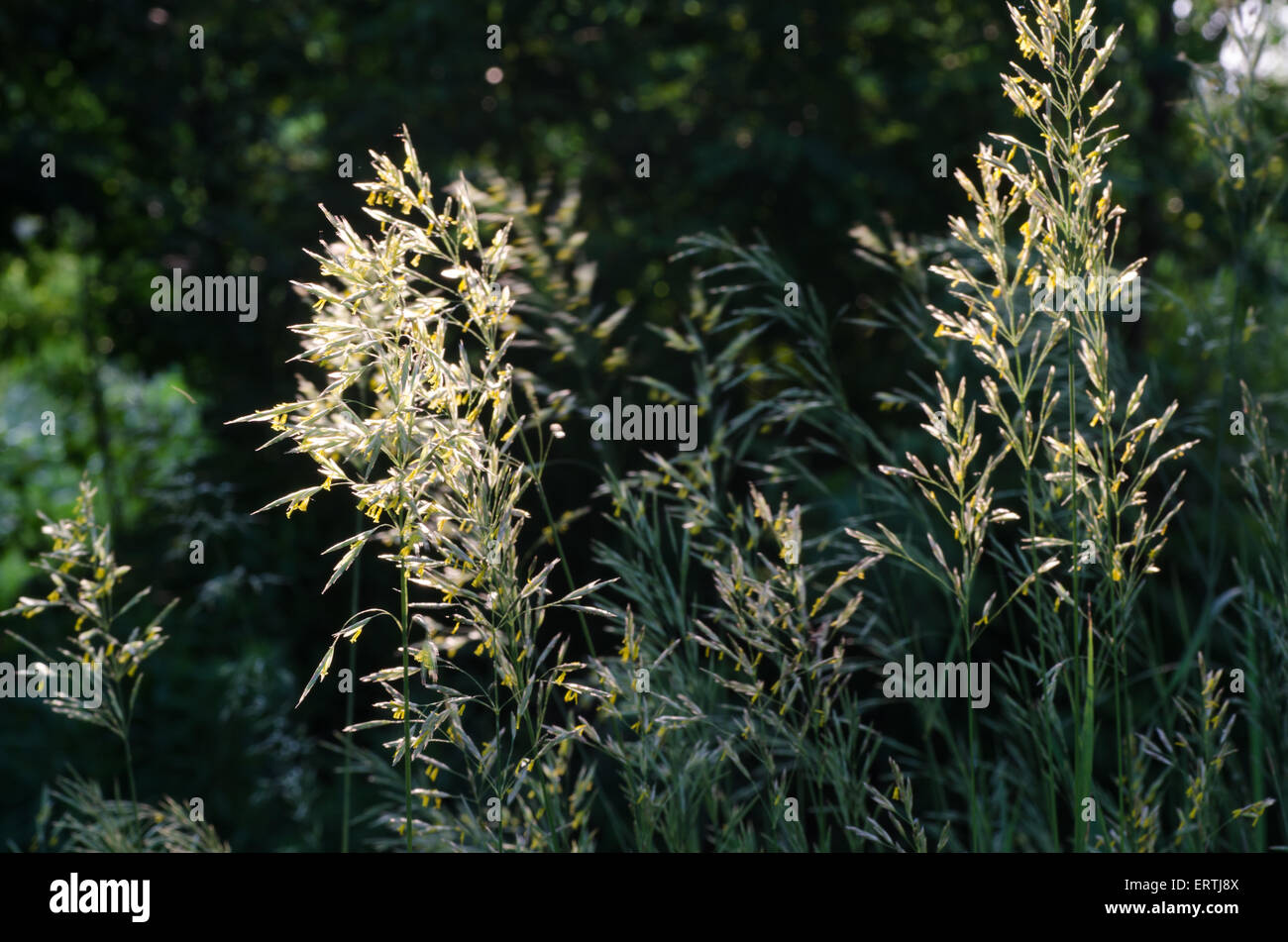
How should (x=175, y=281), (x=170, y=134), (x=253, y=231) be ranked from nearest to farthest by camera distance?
(x=175, y=281)
(x=253, y=231)
(x=170, y=134)

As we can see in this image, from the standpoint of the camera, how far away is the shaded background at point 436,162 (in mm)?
4039

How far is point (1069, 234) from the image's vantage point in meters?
1.22

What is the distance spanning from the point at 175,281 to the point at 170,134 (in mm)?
1231

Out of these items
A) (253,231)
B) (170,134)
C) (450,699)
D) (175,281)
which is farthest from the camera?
(170,134)

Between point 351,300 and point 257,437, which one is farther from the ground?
point 257,437

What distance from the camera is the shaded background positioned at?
4.04 m

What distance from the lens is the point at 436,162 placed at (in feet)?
13.8

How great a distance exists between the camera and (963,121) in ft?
13.9

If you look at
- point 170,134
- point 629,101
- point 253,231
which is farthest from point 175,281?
point 629,101

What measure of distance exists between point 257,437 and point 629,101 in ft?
7.69
